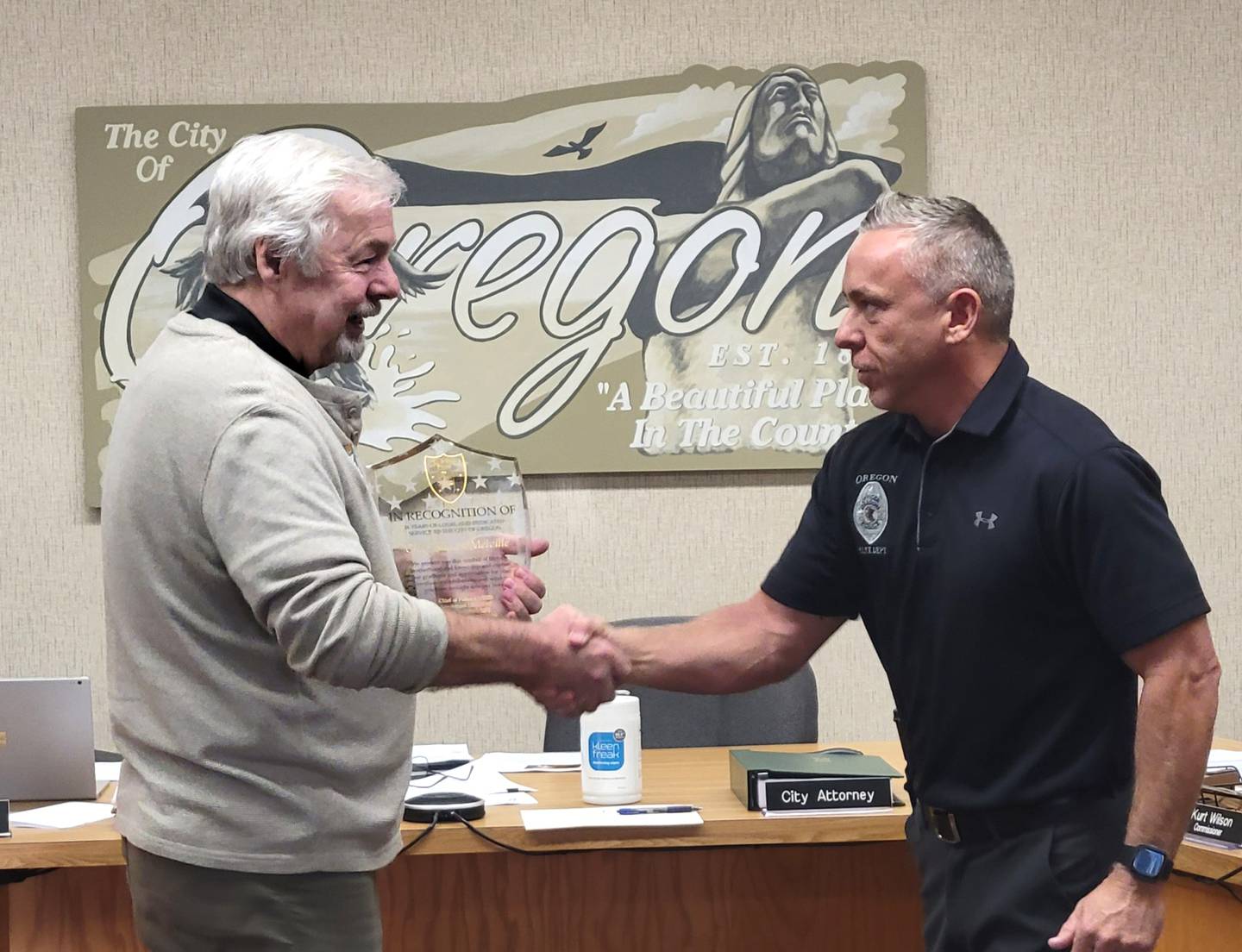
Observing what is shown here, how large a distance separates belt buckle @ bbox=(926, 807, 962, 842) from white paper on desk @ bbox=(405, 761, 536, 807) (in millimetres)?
815

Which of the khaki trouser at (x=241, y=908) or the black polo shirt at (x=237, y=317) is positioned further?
the black polo shirt at (x=237, y=317)

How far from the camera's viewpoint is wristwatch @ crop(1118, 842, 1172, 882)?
5.08 ft

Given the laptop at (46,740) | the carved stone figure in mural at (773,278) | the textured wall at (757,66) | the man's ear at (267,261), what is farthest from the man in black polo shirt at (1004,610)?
the textured wall at (757,66)

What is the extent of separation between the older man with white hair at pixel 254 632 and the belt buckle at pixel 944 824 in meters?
0.60

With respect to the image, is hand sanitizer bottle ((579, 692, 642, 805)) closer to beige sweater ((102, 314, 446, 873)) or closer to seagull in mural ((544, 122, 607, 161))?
beige sweater ((102, 314, 446, 873))

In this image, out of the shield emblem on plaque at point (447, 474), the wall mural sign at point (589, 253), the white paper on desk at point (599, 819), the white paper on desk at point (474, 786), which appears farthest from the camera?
the wall mural sign at point (589, 253)

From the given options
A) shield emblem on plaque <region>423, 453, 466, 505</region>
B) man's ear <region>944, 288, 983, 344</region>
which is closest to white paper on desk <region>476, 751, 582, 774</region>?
shield emblem on plaque <region>423, 453, 466, 505</region>

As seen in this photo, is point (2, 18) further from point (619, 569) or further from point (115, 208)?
point (619, 569)

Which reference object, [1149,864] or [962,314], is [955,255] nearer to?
[962,314]

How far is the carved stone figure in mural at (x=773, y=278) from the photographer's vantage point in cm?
366

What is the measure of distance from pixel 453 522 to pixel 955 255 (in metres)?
0.77

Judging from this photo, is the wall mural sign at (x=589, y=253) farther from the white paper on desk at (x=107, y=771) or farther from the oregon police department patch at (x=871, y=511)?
the oregon police department patch at (x=871, y=511)

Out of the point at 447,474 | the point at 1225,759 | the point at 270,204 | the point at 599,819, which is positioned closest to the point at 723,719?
the point at 599,819

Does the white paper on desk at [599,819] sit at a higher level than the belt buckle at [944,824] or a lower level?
lower
